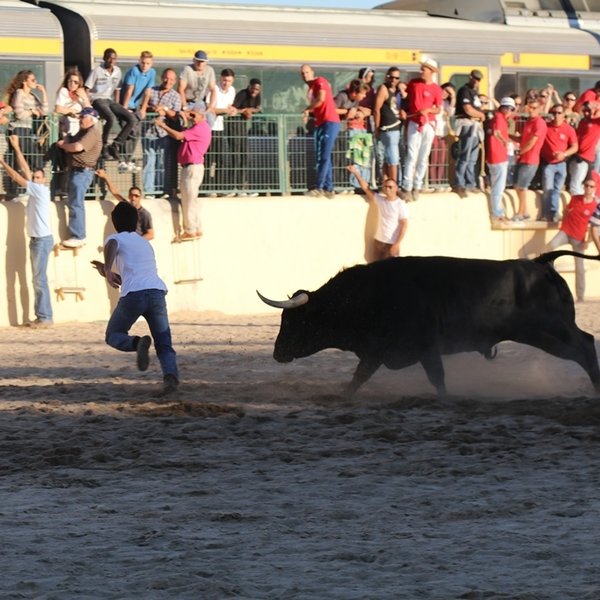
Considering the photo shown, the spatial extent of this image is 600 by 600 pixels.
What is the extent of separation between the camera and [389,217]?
19484 millimetres

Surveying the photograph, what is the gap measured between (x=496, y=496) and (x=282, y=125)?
12.4m

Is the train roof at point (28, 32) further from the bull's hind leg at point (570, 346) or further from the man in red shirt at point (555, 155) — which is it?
the bull's hind leg at point (570, 346)

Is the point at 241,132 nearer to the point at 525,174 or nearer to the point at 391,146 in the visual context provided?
the point at 391,146

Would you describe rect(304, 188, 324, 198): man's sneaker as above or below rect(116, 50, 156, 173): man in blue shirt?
below

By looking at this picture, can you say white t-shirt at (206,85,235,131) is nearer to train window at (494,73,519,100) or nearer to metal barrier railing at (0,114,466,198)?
metal barrier railing at (0,114,466,198)

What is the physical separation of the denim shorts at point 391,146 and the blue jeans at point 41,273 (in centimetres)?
484

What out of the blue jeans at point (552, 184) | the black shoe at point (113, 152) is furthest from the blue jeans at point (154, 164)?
the blue jeans at point (552, 184)

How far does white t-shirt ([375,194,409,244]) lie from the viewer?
19422 mm

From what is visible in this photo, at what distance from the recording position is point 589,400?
34.0 feet

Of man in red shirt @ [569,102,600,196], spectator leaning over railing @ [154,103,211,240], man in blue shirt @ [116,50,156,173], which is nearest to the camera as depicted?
man in blue shirt @ [116,50,156,173]

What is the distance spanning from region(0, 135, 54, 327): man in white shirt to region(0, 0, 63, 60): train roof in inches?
77.1

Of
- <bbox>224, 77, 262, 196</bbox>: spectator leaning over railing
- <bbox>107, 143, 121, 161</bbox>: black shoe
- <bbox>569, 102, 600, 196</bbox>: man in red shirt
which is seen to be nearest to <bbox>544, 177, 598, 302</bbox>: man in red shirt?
<bbox>569, 102, 600, 196</bbox>: man in red shirt

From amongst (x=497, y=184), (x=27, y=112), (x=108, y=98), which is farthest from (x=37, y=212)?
(x=497, y=184)

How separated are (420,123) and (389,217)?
131 centimetres
